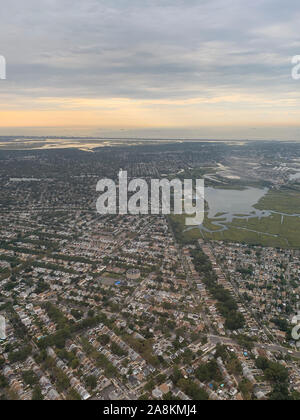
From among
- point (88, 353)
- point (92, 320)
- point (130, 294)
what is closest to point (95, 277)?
point (130, 294)

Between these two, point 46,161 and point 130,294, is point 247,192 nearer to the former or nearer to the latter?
point 130,294

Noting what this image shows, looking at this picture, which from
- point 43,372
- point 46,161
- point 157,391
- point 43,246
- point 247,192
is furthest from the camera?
point 46,161

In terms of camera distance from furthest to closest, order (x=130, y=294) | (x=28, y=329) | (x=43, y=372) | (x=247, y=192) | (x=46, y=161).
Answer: (x=46, y=161)
(x=247, y=192)
(x=130, y=294)
(x=28, y=329)
(x=43, y=372)

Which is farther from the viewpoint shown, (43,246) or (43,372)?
(43,246)

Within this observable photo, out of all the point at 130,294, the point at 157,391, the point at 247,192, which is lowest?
the point at 157,391

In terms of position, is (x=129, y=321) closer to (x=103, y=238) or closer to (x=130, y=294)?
(x=130, y=294)

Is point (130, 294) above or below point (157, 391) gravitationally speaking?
above

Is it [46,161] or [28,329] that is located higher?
[46,161]

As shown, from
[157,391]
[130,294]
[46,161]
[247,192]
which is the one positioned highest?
[46,161]
